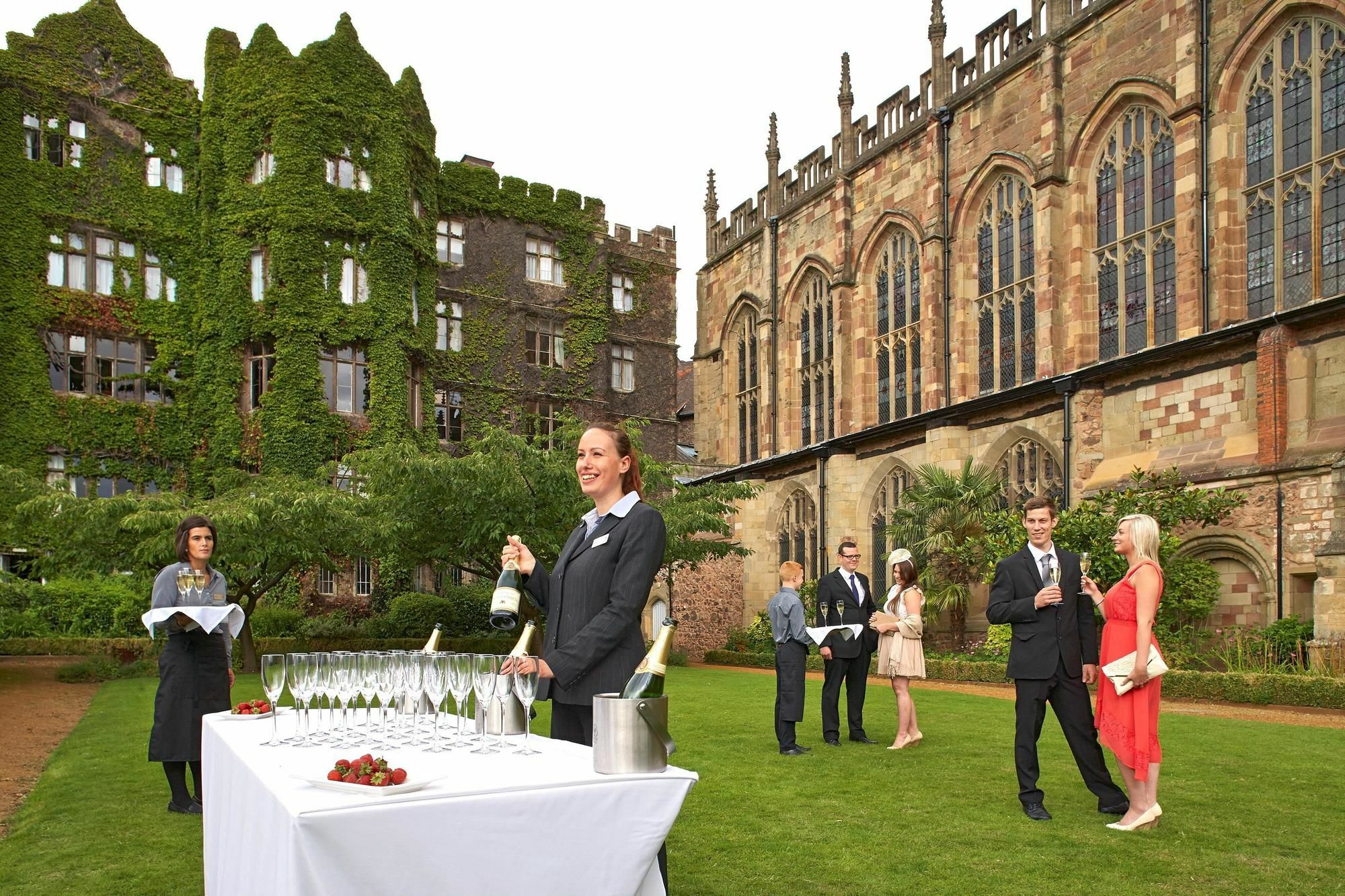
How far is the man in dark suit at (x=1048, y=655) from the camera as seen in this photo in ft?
22.9

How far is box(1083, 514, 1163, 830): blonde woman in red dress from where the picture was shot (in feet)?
21.0

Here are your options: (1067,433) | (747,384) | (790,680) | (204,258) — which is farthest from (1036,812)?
(747,384)

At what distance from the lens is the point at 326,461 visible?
3030cm

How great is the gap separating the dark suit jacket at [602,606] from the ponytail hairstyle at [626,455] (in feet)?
0.46

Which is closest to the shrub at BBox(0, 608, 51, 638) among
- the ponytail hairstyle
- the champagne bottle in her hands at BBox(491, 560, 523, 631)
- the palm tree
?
the palm tree

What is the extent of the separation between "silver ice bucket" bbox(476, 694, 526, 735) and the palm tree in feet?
64.7

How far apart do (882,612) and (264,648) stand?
18.6m

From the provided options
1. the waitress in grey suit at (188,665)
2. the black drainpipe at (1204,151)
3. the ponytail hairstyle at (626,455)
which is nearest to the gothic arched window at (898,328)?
the black drainpipe at (1204,151)

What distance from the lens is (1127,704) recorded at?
6.58m

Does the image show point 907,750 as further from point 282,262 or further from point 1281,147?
point 282,262

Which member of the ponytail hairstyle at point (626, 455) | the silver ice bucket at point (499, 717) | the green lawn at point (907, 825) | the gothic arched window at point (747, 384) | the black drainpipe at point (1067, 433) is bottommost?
the green lawn at point (907, 825)

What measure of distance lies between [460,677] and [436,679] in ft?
0.37

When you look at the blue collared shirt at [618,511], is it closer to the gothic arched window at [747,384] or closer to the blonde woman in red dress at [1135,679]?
the blonde woman in red dress at [1135,679]

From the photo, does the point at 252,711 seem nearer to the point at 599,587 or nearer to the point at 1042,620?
the point at 599,587
